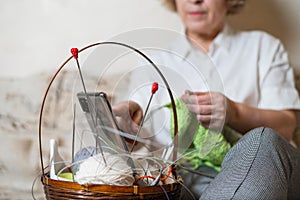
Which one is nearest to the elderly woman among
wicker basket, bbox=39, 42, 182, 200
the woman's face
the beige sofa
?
the woman's face

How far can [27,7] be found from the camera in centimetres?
165

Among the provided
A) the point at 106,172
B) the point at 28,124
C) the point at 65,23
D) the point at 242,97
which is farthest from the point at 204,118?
the point at 65,23

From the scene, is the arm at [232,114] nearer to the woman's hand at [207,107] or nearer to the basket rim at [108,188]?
the woman's hand at [207,107]

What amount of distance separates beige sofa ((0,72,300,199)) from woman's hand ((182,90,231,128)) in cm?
59

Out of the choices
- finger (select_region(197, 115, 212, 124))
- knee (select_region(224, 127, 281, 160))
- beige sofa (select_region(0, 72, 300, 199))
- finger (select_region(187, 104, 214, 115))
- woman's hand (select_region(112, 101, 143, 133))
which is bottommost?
beige sofa (select_region(0, 72, 300, 199))

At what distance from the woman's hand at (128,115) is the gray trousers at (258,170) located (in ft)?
0.61

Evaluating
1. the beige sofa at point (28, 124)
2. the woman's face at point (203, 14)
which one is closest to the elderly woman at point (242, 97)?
the woman's face at point (203, 14)

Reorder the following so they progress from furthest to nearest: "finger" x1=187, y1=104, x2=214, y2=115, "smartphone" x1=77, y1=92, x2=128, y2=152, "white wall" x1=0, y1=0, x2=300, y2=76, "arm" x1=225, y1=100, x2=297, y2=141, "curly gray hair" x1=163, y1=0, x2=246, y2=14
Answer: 1. "white wall" x1=0, y1=0, x2=300, y2=76
2. "curly gray hair" x1=163, y1=0, x2=246, y2=14
3. "arm" x1=225, y1=100, x2=297, y2=141
4. "finger" x1=187, y1=104, x2=214, y2=115
5. "smartphone" x1=77, y1=92, x2=128, y2=152

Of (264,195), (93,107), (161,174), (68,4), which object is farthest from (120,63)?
(68,4)

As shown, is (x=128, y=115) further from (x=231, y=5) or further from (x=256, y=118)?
(x=231, y=5)

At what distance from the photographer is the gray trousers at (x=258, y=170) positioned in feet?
Result: 2.73

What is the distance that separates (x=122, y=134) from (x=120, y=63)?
24cm

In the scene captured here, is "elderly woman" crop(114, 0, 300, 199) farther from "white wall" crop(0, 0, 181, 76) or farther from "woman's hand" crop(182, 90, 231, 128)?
"white wall" crop(0, 0, 181, 76)

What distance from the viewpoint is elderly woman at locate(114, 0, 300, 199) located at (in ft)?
Result: 2.91
